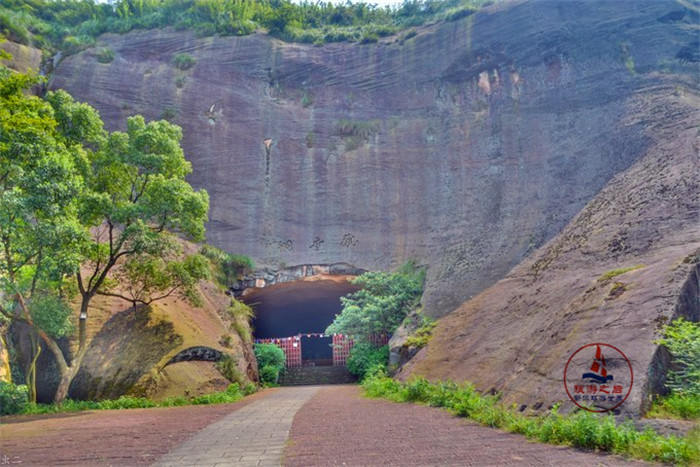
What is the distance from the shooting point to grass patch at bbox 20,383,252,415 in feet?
35.6

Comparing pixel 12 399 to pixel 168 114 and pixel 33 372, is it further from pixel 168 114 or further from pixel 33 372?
pixel 168 114

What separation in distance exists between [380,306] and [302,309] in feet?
36.3

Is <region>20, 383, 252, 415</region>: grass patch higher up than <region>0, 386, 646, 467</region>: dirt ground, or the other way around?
<region>0, 386, 646, 467</region>: dirt ground

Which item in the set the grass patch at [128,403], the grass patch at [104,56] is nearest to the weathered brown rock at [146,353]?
the grass patch at [128,403]

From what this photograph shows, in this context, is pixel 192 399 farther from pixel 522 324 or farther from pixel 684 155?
pixel 684 155

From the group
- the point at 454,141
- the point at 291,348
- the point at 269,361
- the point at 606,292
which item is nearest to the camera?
the point at 606,292

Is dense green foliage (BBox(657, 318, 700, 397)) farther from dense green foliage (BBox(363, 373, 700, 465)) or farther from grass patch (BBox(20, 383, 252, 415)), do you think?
grass patch (BBox(20, 383, 252, 415))

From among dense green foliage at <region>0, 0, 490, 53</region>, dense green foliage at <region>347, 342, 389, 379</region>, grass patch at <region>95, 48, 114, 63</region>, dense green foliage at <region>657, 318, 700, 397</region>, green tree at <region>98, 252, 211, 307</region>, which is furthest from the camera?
dense green foliage at <region>0, 0, 490, 53</region>

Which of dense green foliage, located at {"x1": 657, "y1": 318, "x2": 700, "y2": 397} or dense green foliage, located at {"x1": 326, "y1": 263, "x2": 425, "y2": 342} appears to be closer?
dense green foliage, located at {"x1": 657, "y1": 318, "x2": 700, "y2": 397}

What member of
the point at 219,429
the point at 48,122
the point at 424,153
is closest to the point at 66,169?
the point at 48,122

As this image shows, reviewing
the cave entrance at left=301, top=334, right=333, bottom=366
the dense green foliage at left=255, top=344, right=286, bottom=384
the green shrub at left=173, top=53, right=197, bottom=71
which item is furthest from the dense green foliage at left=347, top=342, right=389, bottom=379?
the green shrub at left=173, top=53, right=197, bottom=71

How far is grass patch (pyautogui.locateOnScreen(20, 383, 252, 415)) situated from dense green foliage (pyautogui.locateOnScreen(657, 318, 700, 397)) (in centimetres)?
1034

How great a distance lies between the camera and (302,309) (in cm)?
2884

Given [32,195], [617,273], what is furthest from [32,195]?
[617,273]
